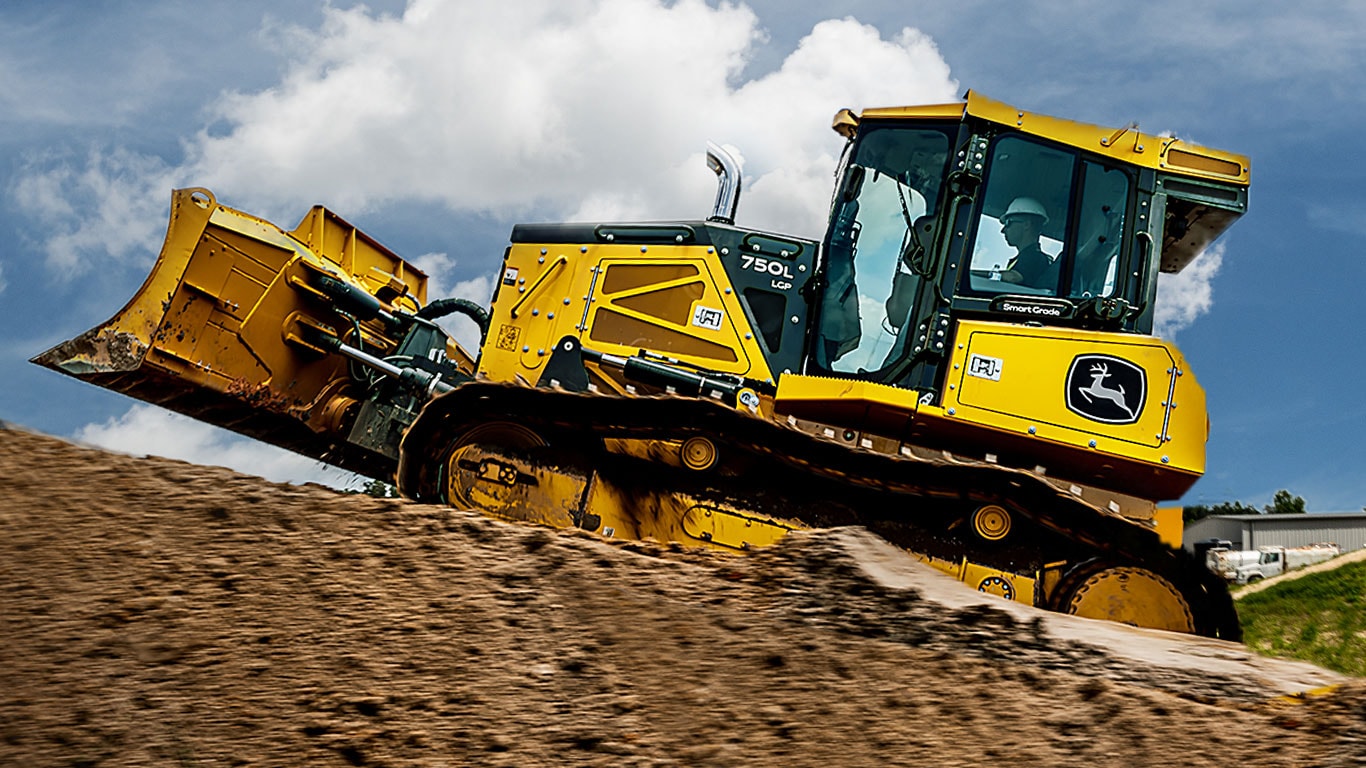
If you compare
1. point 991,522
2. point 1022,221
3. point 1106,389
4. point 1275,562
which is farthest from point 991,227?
point 1275,562

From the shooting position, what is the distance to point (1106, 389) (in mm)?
5938

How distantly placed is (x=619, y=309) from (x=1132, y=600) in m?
3.40

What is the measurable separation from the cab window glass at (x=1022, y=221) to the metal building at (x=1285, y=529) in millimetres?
27703

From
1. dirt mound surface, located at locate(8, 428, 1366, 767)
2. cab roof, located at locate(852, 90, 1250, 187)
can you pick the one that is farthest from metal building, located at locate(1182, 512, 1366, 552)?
dirt mound surface, located at locate(8, 428, 1366, 767)

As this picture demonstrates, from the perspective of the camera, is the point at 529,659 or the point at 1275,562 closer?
the point at 529,659

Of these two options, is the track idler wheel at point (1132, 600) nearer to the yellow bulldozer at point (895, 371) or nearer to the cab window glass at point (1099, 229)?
the yellow bulldozer at point (895, 371)

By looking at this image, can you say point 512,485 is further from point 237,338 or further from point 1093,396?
point 1093,396

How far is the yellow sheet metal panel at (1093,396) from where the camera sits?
5.89 m

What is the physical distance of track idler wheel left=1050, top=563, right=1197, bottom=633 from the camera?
5.62m

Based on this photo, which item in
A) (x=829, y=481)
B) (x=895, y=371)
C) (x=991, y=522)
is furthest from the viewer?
(x=895, y=371)

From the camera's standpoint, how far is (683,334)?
22.3 ft

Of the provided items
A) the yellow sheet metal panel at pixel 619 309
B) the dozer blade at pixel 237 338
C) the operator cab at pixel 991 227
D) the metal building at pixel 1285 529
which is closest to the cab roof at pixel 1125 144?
the operator cab at pixel 991 227

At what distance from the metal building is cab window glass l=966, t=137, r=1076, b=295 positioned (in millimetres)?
27703

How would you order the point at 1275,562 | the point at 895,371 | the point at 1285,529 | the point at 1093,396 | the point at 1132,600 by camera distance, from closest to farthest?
the point at 1132,600
the point at 1093,396
the point at 895,371
the point at 1275,562
the point at 1285,529
